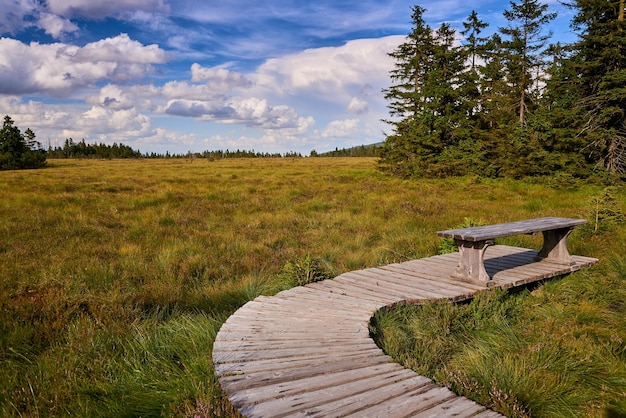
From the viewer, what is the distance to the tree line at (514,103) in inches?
715

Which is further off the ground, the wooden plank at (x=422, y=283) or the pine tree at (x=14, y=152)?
the pine tree at (x=14, y=152)

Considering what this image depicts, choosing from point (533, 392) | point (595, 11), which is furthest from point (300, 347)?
point (595, 11)

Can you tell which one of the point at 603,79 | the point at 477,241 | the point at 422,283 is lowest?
the point at 422,283

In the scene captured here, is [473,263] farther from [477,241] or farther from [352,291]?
[352,291]

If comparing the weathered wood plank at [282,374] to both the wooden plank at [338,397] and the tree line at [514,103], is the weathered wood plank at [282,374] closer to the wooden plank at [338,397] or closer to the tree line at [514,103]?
the wooden plank at [338,397]

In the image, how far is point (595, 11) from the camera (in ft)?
59.6

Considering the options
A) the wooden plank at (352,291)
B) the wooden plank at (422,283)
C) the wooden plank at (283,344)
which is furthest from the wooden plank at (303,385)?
the wooden plank at (422,283)

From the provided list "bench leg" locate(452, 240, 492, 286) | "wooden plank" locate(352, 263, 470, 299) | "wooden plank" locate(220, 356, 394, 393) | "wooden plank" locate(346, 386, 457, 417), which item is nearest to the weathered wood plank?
"wooden plank" locate(220, 356, 394, 393)

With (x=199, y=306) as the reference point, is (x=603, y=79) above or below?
above

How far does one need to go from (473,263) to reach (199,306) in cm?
380

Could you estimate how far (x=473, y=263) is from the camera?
5707 millimetres

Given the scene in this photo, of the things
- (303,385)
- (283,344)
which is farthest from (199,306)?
(303,385)

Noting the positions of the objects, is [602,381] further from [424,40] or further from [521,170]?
[424,40]

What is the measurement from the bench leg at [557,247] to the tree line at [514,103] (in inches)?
553
